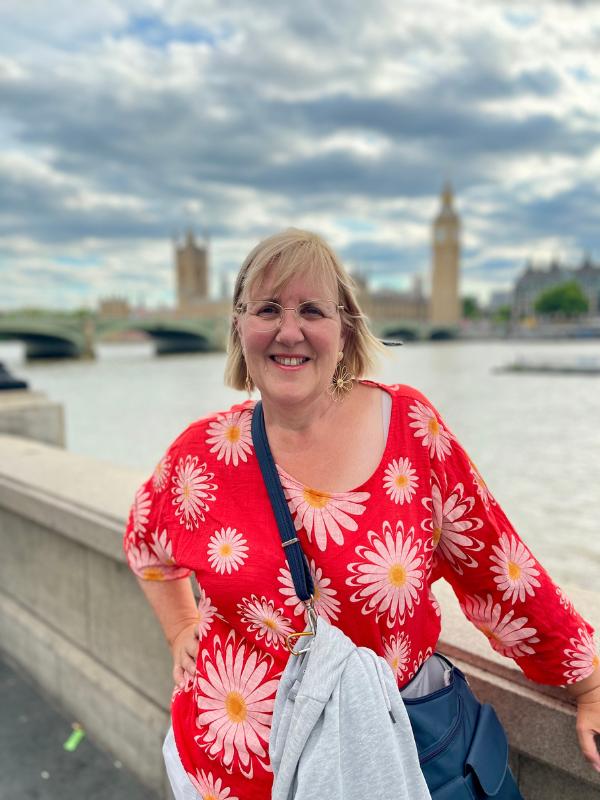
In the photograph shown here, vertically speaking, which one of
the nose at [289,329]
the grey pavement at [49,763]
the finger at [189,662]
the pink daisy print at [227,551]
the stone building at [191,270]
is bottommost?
the grey pavement at [49,763]

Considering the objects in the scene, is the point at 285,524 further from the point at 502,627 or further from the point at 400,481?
the point at 502,627

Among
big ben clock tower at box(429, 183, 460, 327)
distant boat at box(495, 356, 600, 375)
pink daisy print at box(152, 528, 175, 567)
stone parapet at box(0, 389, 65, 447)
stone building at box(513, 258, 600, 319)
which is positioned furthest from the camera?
stone building at box(513, 258, 600, 319)

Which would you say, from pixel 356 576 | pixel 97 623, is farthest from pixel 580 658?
pixel 97 623

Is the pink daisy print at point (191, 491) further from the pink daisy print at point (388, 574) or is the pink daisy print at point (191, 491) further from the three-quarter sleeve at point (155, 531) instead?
the pink daisy print at point (388, 574)

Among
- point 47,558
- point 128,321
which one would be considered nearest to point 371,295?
point 128,321

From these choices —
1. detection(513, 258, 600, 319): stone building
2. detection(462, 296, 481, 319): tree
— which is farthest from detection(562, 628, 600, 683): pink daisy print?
detection(462, 296, 481, 319): tree

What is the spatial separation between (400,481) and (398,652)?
0.81 feet

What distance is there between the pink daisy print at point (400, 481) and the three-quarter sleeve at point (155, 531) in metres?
0.37

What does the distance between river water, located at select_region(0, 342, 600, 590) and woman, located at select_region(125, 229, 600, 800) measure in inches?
5.7

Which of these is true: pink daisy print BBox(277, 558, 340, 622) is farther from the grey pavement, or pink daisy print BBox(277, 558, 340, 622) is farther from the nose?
the grey pavement

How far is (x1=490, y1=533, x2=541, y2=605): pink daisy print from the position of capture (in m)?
1.04

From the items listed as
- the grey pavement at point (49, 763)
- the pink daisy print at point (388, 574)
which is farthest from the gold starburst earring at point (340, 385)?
the grey pavement at point (49, 763)

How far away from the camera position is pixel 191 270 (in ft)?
296

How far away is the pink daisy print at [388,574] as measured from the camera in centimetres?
99
